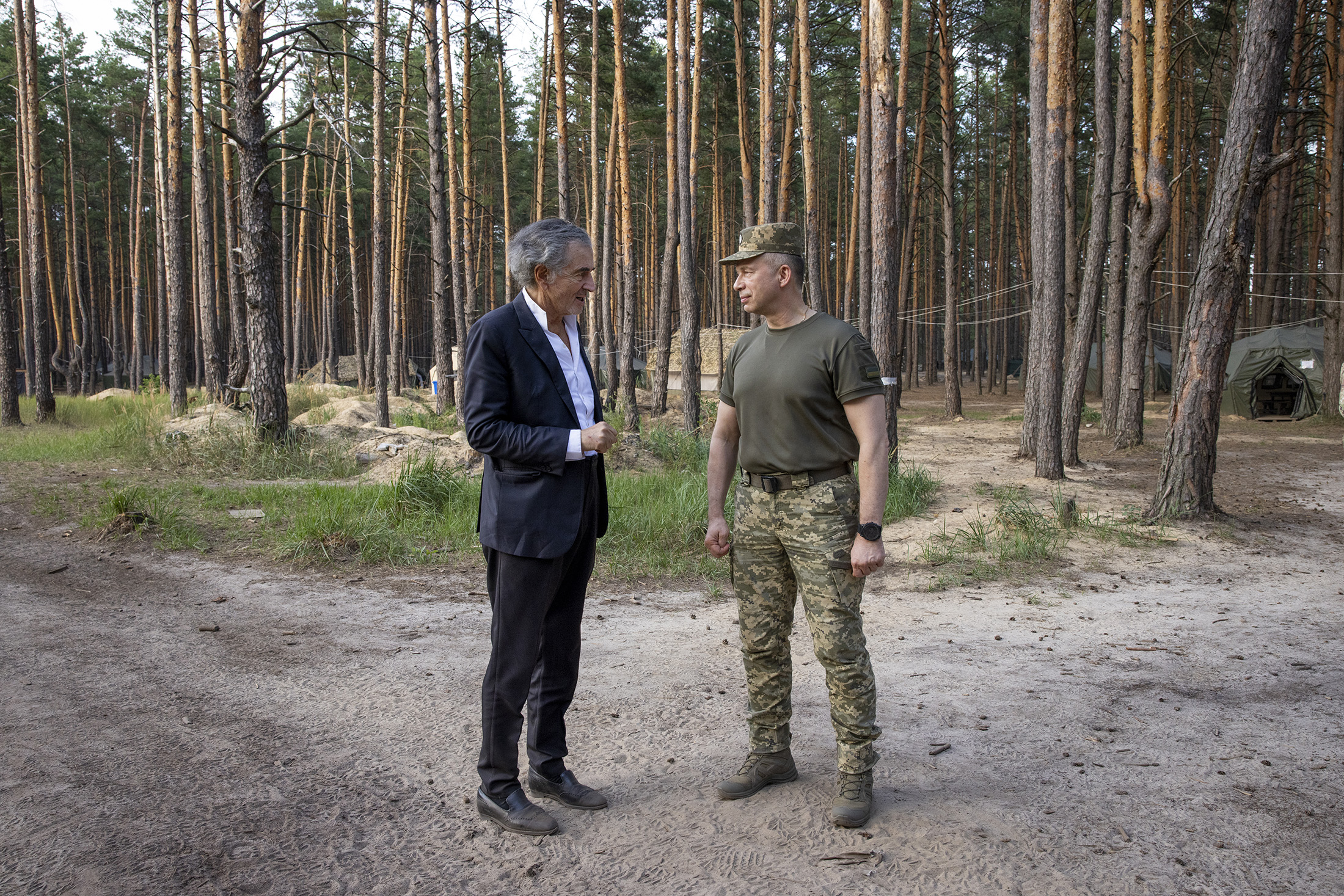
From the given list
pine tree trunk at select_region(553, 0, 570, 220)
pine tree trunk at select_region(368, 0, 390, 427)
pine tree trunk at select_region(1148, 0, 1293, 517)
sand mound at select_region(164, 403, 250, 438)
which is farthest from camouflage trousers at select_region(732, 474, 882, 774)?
pine tree trunk at select_region(553, 0, 570, 220)

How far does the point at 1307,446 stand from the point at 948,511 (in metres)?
10.3

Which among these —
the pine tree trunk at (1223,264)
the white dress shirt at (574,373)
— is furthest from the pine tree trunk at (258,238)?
the pine tree trunk at (1223,264)

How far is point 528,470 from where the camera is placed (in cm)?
275

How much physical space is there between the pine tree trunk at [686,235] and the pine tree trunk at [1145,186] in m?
7.04

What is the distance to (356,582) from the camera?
6.30 meters

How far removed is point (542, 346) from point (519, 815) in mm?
1578

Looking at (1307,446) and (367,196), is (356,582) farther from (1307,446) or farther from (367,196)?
(367,196)

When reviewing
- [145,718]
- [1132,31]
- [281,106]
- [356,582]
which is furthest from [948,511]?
[281,106]

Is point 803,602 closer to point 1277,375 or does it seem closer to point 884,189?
point 884,189

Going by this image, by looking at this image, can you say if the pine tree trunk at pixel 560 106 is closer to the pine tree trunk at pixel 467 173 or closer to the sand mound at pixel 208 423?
the pine tree trunk at pixel 467 173

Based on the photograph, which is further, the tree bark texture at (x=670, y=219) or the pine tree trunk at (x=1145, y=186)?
the tree bark texture at (x=670, y=219)

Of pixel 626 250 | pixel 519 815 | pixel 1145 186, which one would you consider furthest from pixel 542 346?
pixel 626 250

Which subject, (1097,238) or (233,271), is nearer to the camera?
(1097,238)

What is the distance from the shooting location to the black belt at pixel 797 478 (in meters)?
2.93
